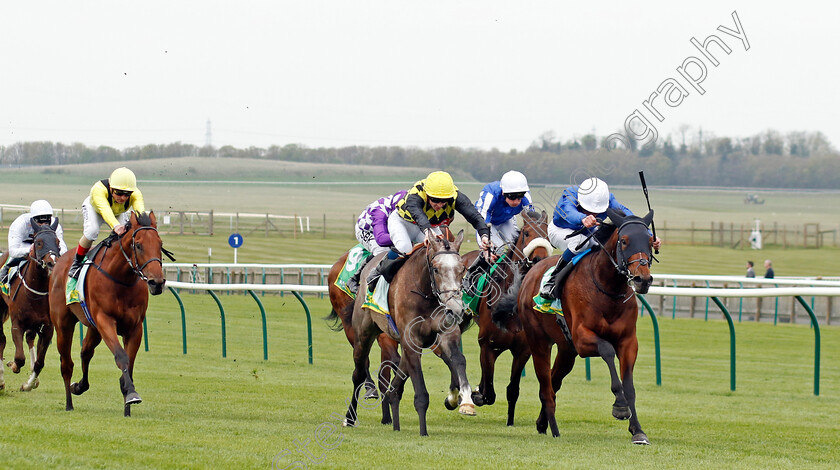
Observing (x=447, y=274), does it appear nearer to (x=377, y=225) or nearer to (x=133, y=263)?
(x=377, y=225)

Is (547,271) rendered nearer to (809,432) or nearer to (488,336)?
(488,336)

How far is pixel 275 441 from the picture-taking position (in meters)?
6.51

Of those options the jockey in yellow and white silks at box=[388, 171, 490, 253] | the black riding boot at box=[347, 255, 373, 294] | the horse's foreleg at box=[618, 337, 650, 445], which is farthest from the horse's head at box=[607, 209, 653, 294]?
the black riding boot at box=[347, 255, 373, 294]

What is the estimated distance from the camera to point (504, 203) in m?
9.09

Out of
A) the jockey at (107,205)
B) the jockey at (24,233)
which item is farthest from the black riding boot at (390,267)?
the jockey at (24,233)

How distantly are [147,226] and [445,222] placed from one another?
233 centimetres

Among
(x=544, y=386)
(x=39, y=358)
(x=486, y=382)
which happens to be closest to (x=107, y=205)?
(x=39, y=358)

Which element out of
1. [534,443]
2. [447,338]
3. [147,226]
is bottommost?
[534,443]

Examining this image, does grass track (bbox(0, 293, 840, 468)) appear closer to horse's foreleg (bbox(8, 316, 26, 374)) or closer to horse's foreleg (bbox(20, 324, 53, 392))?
horse's foreleg (bbox(20, 324, 53, 392))

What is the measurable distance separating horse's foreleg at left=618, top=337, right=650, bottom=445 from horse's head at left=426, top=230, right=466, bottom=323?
1.12m

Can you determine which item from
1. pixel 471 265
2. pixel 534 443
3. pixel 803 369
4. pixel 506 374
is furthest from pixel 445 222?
pixel 803 369

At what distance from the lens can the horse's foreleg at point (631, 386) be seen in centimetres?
671

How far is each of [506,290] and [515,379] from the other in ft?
2.39

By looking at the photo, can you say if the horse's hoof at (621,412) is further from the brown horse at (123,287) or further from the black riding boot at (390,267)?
the brown horse at (123,287)
